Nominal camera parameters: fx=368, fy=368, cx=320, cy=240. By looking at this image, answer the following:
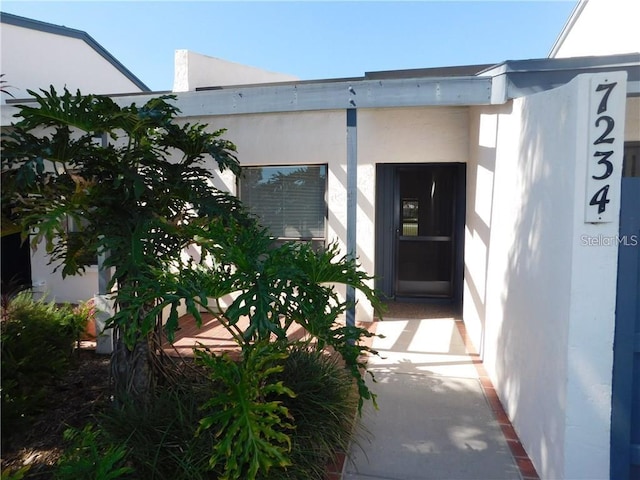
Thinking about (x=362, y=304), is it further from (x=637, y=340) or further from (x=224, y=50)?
(x=224, y=50)

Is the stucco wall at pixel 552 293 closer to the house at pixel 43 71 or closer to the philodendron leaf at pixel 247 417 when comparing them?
the philodendron leaf at pixel 247 417

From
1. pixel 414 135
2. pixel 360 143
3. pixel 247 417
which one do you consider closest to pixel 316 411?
pixel 247 417

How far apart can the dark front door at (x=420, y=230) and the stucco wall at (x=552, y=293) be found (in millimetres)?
2557

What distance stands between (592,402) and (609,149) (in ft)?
4.27

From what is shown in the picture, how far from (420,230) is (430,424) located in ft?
12.5

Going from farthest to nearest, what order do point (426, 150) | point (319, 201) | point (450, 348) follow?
point (319, 201)
point (426, 150)
point (450, 348)

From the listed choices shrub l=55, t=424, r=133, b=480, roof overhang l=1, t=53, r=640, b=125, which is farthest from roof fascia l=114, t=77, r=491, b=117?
shrub l=55, t=424, r=133, b=480

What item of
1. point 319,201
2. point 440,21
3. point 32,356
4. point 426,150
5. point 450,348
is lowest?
point 450,348

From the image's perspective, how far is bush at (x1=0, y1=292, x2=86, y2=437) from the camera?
2602mm

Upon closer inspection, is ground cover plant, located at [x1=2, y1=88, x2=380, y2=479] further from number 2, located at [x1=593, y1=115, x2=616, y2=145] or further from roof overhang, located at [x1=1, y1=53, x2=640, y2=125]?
number 2, located at [x1=593, y1=115, x2=616, y2=145]

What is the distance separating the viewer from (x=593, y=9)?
6.47 metres

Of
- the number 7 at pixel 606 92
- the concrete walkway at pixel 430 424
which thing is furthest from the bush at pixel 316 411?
the number 7 at pixel 606 92

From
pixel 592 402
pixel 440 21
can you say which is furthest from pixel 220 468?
pixel 440 21

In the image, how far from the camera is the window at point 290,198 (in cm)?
578
